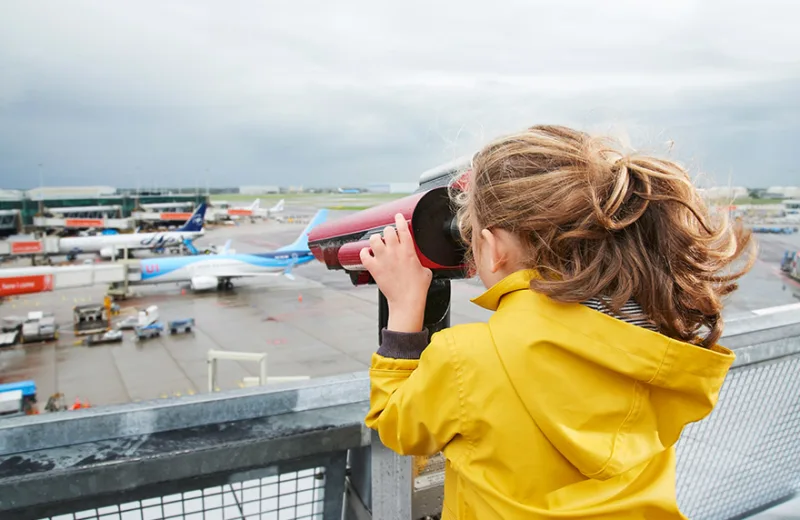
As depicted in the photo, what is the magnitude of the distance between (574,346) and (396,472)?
1.77ft

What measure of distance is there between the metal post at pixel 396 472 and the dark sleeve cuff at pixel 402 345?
159mm

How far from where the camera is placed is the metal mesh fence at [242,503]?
33.3 inches

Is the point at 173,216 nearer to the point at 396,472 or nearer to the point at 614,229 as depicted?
the point at 396,472

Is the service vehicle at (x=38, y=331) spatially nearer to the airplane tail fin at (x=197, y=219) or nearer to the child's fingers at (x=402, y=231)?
the airplane tail fin at (x=197, y=219)

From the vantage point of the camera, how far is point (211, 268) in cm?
1766

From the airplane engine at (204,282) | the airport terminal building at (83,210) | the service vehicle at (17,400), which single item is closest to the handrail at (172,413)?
the service vehicle at (17,400)

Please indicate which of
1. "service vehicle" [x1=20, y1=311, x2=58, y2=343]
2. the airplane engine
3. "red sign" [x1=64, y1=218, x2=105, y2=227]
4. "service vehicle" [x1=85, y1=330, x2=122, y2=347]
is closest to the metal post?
"service vehicle" [x1=85, y1=330, x2=122, y2=347]

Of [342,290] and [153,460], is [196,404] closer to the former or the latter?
[153,460]

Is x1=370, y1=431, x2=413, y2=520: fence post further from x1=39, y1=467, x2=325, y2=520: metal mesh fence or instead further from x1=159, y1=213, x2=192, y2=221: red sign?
x1=159, y1=213, x2=192, y2=221: red sign

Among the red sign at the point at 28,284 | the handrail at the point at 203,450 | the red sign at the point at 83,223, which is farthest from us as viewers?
the red sign at the point at 83,223

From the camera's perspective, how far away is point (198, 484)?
2.78 feet

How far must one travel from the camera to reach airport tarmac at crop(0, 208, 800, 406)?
10.0m

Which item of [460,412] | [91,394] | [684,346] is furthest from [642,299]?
[91,394]

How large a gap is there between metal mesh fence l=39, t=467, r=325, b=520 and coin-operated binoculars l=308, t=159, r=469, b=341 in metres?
0.33
